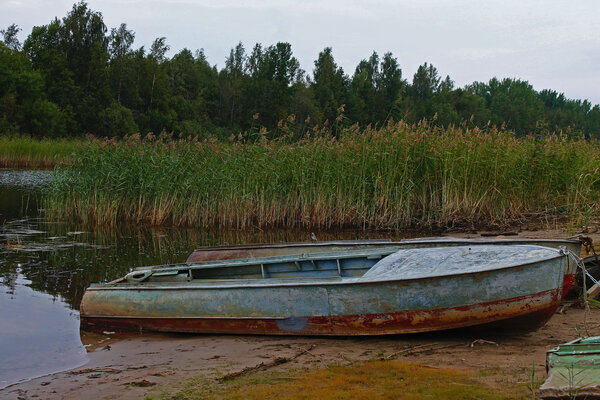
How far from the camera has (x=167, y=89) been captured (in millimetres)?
63812

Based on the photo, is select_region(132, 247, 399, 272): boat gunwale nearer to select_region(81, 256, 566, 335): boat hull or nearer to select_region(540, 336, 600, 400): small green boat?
select_region(81, 256, 566, 335): boat hull

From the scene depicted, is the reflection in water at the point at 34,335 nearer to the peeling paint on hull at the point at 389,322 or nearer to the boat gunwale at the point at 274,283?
the boat gunwale at the point at 274,283

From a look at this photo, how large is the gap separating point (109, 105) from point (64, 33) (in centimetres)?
883

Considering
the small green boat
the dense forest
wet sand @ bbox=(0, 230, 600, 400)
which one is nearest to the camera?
the small green boat

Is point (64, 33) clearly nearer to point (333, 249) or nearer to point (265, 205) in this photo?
point (265, 205)

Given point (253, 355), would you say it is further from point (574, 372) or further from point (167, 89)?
point (167, 89)

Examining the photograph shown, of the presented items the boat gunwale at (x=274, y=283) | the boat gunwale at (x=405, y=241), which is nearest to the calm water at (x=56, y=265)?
the boat gunwale at (x=274, y=283)

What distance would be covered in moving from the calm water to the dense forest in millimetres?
27322

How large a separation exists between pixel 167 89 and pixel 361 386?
6326cm

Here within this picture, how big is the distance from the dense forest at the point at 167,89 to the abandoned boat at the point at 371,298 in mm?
33563

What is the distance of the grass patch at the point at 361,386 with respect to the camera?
369 centimetres

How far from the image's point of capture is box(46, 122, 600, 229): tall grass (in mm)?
11859

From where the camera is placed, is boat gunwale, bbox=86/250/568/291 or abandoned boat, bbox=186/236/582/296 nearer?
boat gunwale, bbox=86/250/568/291

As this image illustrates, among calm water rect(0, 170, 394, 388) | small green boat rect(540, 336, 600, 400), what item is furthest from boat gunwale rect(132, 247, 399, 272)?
small green boat rect(540, 336, 600, 400)
